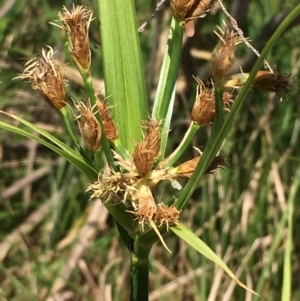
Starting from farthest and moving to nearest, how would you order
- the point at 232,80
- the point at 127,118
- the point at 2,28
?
the point at 2,28 < the point at 127,118 < the point at 232,80

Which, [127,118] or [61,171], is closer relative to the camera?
[127,118]

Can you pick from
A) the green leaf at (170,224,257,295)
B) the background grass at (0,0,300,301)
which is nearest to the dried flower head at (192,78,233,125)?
the green leaf at (170,224,257,295)

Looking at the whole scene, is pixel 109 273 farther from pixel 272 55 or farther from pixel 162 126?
pixel 162 126

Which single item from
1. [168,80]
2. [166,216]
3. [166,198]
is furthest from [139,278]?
[166,198]

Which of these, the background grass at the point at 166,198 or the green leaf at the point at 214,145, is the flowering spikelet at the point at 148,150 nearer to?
the green leaf at the point at 214,145

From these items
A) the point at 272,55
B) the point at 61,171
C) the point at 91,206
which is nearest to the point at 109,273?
the point at 91,206

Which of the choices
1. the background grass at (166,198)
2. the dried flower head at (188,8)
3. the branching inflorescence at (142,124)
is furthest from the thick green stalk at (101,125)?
the background grass at (166,198)
